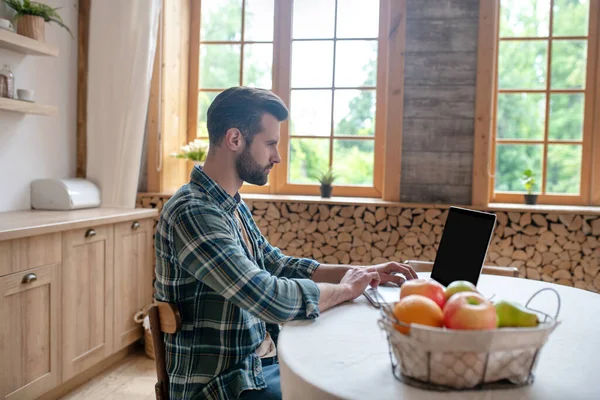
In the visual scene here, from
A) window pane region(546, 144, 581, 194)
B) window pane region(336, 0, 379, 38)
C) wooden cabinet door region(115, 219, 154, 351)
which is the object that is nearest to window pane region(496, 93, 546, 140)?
window pane region(546, 144, 581, 194)

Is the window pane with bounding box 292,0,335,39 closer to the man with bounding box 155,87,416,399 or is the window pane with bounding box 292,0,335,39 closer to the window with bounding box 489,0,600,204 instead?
the window with bounding box 489,0,600,204

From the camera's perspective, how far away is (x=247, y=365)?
4.65 feet

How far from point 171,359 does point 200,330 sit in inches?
4.9

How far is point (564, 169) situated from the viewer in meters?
3.45

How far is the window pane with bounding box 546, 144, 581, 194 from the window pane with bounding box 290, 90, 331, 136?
140cm

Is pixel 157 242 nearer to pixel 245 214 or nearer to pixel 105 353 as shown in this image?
pixel 245 214

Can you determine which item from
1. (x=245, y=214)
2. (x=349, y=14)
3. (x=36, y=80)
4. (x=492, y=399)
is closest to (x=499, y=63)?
(x=349, y=14)

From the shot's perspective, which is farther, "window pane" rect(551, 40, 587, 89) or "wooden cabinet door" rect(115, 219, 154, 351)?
"window pane" rect(551, 40, 587, 89)

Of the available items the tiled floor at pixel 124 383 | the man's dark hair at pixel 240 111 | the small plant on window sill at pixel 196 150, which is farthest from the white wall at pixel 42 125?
the man's dark hair at pixel 240 111

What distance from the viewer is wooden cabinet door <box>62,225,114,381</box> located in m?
2.64

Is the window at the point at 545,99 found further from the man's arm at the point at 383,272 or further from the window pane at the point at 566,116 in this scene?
the man's arm at the point at 383,272

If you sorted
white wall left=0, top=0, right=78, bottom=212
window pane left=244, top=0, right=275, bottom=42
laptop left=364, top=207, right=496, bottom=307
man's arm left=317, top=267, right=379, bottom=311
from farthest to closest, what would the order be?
window pane left=244, top=0, right=275, bottom=42 < white wall left=0, top=0, right=78, bottom=212 < laptop left=364, top=207, right=496, bottom=307 < man's arm left=317, top=267, right=379, bottom=311

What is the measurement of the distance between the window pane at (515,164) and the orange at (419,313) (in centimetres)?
276

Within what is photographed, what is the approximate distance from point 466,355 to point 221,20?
345 centimetres
